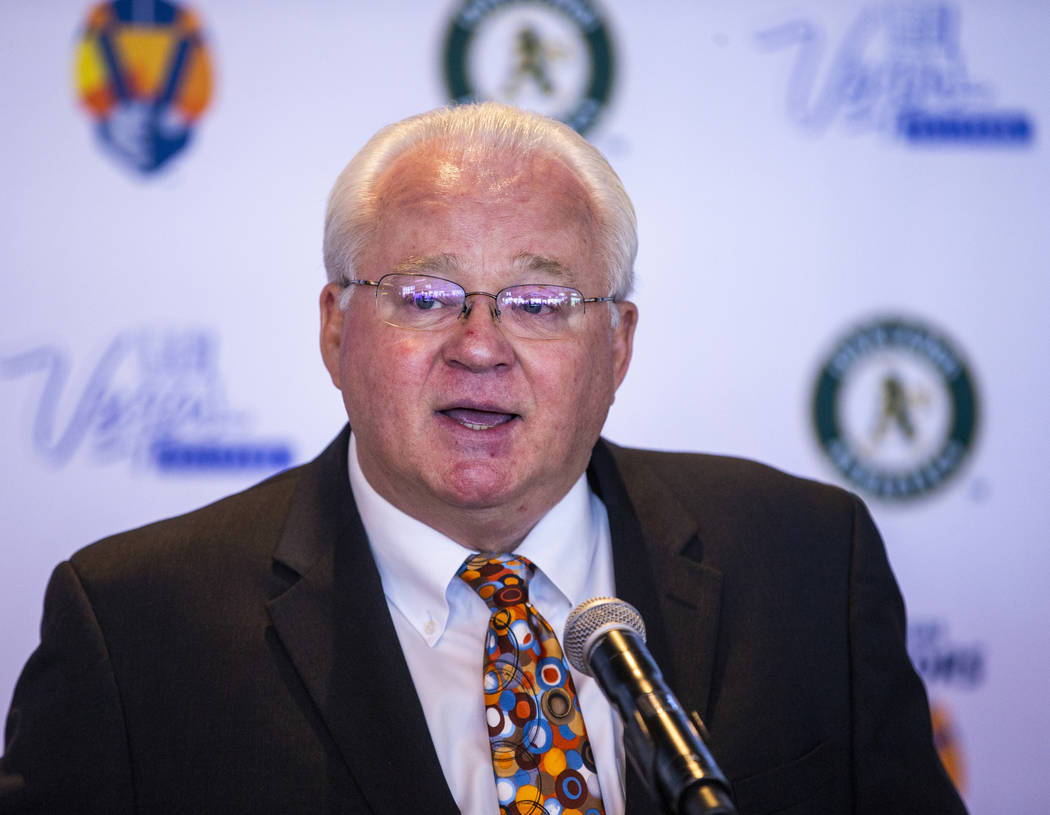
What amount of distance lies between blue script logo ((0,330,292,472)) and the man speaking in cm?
85

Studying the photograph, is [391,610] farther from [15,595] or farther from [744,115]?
[744,115]

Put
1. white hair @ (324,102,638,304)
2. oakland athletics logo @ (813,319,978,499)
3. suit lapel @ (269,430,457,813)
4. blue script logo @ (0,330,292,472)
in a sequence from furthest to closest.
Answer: oakland athletics logo @ (813,319,978,499), blue script logo @ (0,330,292,472), white hair @ (324,102,638,304), suit lapel @ (269,430,457,813)

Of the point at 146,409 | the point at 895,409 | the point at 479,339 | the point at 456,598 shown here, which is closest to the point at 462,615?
the point at 456,598

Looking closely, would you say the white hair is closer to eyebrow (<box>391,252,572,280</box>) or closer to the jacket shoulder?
eyebrow (<box>391,252,572,280</box>)

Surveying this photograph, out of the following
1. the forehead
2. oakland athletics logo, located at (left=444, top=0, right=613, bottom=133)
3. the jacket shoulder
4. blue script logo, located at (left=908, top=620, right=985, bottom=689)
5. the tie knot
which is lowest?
blue script logo, located at (left=908, top=620, right=985, bottom=689)

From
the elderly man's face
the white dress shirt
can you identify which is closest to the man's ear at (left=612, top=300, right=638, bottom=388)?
the elderly man's face

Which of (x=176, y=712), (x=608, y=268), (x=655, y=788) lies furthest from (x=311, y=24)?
(x=655, y=788)

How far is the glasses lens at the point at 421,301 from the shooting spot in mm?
1734

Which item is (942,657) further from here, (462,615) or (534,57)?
(534,57)

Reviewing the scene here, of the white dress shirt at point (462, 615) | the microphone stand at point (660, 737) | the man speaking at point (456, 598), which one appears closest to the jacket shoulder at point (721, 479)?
the man speaking at point (456, 598)

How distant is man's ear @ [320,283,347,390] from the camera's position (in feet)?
6.31

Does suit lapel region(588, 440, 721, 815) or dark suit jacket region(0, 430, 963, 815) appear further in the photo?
suit lapel region(588, 440, 721, 815)

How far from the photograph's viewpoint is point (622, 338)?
2.02m

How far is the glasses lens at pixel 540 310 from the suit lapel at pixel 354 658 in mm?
454
